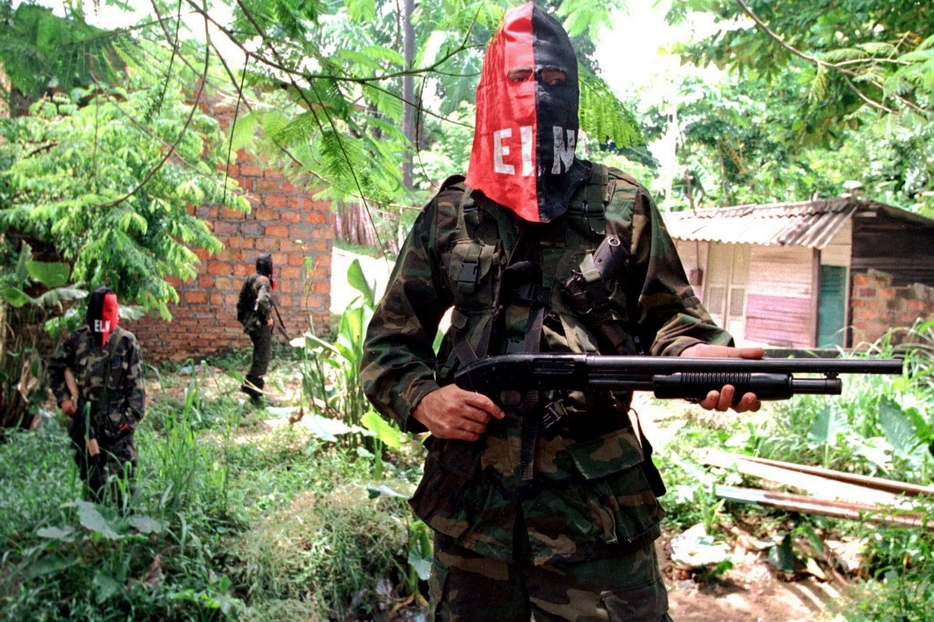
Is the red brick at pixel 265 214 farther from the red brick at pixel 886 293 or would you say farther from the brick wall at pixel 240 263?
the red brick at pixel 886 293

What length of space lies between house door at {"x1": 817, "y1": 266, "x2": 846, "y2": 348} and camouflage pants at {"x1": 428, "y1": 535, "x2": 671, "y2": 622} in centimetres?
846

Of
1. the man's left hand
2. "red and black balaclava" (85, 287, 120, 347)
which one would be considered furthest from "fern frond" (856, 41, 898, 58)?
"red and black balaclava" (85, 287, 120, 347)

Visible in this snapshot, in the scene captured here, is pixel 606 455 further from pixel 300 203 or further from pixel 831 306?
pixel 831 306

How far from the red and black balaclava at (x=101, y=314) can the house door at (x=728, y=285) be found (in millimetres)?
9309

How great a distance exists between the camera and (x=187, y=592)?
10.7ft

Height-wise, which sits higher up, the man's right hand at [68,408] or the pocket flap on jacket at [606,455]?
the pocket flap on jacket at [606,455]

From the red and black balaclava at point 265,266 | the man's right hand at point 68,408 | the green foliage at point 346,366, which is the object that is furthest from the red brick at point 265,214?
the man's right hand at point 68,408

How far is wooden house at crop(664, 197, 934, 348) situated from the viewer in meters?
8.55

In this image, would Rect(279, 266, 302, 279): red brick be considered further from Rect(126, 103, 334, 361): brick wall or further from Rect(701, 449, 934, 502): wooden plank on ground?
Rect(701, 449, 934, 502): wooden plank on ground

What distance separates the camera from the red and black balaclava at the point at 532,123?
1.90 metres

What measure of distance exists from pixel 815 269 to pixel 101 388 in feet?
27.2

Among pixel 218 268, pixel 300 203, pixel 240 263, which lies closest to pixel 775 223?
pixel 300 203

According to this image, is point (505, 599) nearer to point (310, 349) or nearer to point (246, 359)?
point (310, 349)

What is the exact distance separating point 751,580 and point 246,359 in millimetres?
6971
